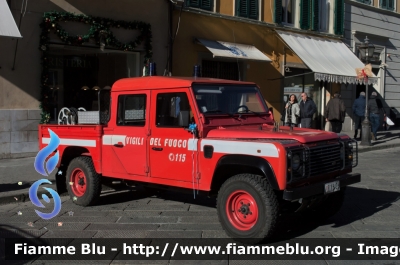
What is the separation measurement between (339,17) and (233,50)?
24.1 feet

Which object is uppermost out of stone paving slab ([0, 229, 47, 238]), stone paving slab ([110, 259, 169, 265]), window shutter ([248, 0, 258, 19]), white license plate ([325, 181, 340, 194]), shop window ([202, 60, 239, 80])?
window shutter ([248, 0, 258, 19])

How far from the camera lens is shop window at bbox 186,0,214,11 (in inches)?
635

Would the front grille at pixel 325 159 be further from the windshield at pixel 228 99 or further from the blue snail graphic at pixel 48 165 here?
the blue snail graphic at pixel 48 165

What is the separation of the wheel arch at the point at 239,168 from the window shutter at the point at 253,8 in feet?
42.0

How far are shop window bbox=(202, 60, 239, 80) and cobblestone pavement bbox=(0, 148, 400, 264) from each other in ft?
27.2

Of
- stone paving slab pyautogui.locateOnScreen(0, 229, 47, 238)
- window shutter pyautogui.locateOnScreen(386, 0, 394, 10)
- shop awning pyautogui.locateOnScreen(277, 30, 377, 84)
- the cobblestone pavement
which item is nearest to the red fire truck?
the cobblestone pavement

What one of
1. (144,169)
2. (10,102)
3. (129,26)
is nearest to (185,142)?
(144,169)

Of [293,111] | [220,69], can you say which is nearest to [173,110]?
[293,111]

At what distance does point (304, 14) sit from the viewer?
2027cm

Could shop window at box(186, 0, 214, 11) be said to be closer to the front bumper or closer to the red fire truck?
the red fire truck

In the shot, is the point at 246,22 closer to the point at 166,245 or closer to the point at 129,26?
the point at 129,26

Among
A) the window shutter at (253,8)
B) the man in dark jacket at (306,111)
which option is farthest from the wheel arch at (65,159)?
the window shutter at (253,8)

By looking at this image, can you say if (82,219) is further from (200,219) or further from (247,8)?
(247,8)

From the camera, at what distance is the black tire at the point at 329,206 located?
6.79 meters
